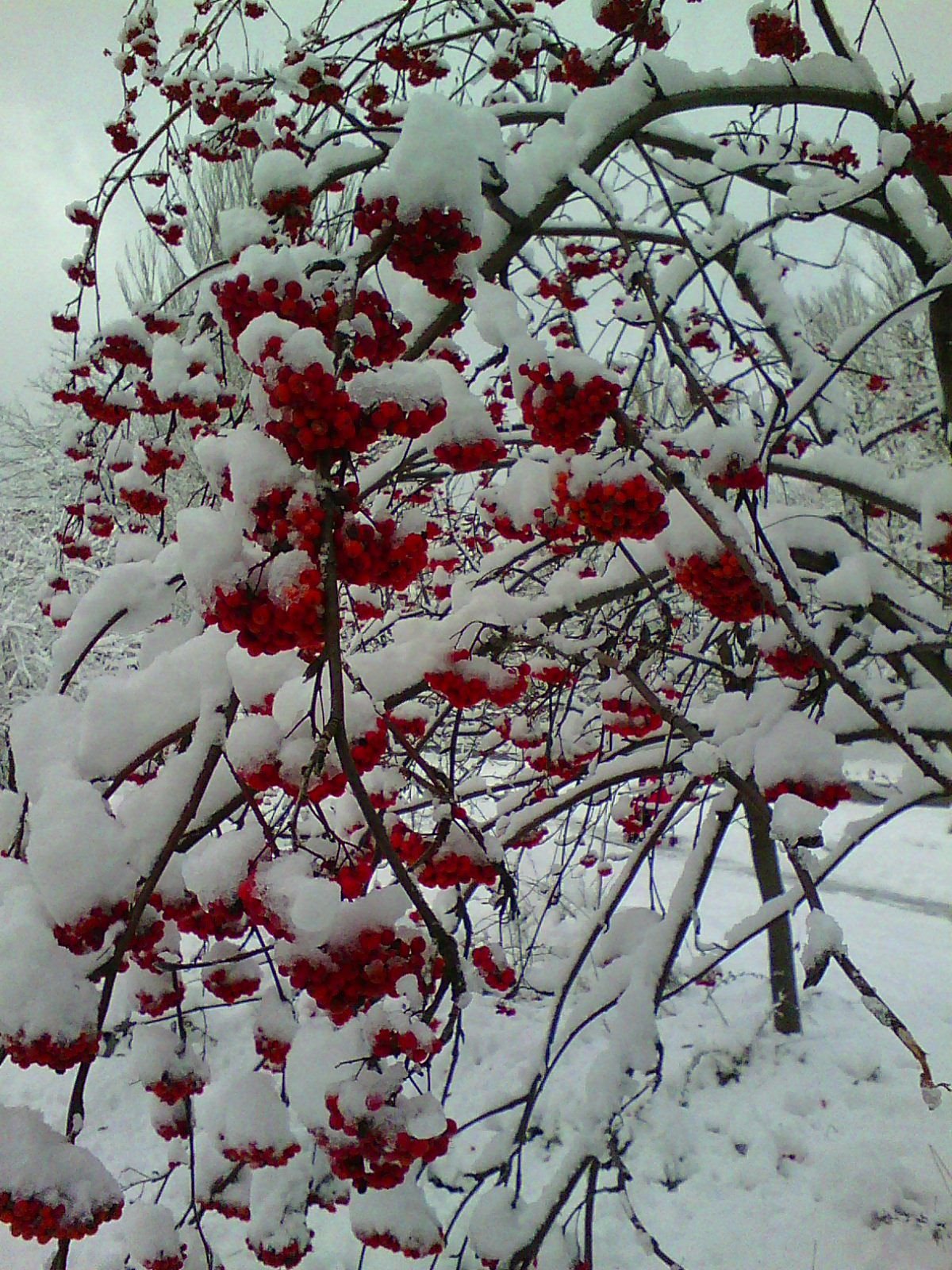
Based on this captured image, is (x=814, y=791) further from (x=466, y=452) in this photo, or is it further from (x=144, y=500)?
(x=144, y=500)

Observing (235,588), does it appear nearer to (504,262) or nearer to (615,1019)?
(504,262)

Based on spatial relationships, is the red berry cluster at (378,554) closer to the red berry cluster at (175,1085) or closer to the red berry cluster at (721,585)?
the red berry cluster at (721,585)

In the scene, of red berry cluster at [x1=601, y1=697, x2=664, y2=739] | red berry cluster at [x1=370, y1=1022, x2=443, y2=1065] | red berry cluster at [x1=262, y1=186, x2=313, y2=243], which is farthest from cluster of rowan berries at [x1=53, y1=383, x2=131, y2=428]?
red berry cluster at [x1=370, y1=1022, x2=443, y2=1065]

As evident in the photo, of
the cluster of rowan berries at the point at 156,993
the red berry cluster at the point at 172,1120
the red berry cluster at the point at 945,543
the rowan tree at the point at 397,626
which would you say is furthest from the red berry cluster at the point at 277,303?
the red berry cluster at the point at 172,1120

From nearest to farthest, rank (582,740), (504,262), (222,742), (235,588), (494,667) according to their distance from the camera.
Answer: (235,588) < (222,742) < (504,262) < (494,667) < (582,740)

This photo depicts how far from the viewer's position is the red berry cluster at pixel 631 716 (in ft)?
8.52

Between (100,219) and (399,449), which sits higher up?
(100,219)

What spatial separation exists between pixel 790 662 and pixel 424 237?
51.2 inches

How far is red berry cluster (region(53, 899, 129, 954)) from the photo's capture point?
1.06m

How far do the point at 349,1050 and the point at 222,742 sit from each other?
1.84 feet

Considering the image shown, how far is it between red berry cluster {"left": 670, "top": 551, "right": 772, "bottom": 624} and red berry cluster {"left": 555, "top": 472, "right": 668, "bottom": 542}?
0.38 feet

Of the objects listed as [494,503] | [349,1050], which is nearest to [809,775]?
[349,1050]

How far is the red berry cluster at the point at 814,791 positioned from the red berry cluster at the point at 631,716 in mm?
1092

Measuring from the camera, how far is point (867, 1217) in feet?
9.95
